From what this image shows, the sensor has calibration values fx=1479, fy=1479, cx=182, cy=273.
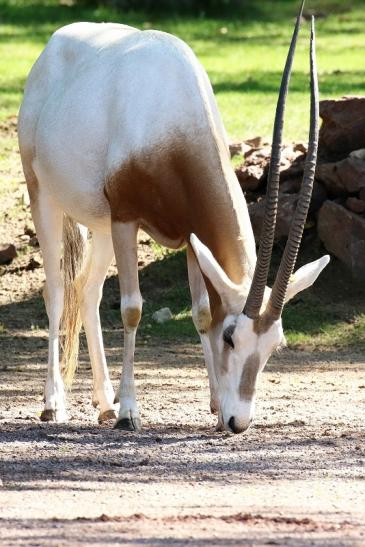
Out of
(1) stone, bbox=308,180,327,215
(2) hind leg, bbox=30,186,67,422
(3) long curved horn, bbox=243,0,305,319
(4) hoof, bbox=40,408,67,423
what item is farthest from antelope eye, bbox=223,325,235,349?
(1) stone, bbox=308,180,327,215

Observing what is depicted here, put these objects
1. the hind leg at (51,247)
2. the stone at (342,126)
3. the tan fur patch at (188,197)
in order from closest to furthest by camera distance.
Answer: the tan fur patch at (188,197) → the hind leg at (51,247) → the stone at (342,126)

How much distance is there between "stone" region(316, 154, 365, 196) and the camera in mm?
11023

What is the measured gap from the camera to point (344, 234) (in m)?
11.1

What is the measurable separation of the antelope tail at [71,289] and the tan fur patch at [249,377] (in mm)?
1896

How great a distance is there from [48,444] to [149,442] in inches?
19.2

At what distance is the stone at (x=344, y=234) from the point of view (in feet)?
36.1

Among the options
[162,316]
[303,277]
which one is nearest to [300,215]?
[303,277]

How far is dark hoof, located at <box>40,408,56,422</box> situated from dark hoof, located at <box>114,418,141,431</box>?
0.53m

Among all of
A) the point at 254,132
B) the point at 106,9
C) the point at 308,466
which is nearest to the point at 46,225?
the point at 308,466

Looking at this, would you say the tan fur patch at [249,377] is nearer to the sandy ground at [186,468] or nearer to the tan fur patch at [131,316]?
the sandy ground at [186,468]

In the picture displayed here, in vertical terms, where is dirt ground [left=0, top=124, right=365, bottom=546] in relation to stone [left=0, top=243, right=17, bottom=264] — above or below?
above

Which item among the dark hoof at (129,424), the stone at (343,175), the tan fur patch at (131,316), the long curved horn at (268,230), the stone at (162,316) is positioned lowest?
the stone at (162,316)

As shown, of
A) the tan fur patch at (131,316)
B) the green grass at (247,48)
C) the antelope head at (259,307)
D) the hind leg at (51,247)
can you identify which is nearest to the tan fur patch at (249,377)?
the antelope head at (259,307)

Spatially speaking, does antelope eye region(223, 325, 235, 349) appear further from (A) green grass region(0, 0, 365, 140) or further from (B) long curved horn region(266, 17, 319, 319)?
(A) green grass region(0, 0, 365, 140)
